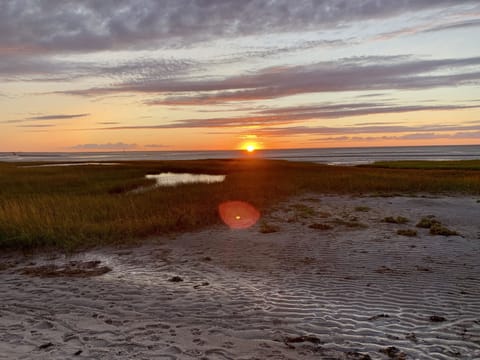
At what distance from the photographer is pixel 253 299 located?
25.0 feet

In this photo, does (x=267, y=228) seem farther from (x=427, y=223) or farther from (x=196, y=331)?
(x=196, y=331)

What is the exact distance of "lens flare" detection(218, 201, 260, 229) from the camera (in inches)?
613

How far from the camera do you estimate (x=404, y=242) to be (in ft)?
39.6

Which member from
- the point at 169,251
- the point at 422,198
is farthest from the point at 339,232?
the point at 422,198

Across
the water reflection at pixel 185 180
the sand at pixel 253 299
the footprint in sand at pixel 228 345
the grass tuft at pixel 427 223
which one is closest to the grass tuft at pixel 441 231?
the sand at pixel 253 299

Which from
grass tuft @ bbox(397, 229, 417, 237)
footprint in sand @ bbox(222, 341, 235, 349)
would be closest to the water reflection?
grass tuft @ bbox(397, 229, 417, 237)

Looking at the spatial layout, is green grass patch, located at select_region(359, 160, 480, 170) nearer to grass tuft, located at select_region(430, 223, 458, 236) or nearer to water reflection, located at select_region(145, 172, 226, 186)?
water reflection, located at select_region(145, 172, 226, 186)

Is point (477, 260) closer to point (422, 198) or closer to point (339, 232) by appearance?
point (339, 232)

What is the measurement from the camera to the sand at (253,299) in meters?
5.70

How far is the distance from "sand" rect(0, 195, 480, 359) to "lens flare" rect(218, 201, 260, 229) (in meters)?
2.15

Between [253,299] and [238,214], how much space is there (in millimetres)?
9934

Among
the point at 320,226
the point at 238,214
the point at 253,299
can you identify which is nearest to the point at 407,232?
the point at 320,226

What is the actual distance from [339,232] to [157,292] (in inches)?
305

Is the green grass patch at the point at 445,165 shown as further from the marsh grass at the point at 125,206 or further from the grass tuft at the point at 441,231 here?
the grass tuft at the point at 441,231
